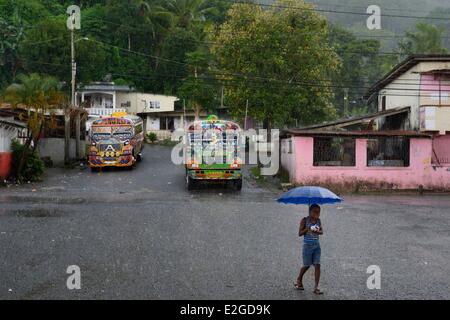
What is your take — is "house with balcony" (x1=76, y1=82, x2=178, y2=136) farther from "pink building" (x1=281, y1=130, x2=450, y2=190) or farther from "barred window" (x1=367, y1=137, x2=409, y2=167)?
"barred window" (x1=367, y1=137, x2=409, y2=167)

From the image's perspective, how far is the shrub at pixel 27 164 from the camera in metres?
29.5

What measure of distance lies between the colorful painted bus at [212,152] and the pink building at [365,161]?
3.45m

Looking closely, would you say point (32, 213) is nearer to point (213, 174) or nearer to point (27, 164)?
point (213, 174)

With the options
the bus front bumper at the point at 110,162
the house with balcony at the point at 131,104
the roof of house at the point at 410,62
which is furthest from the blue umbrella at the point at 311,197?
the house with balcony at the point at 131,104

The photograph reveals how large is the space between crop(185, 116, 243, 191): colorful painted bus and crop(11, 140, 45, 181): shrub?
26.7ft

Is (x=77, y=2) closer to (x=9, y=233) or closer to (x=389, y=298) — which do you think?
(x=9, y=233)

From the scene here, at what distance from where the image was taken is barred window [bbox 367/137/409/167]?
2933 cm

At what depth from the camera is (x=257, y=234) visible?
1582 centimetres

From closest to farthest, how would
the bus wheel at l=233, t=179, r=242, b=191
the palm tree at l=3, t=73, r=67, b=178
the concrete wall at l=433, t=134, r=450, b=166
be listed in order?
the bus wheel at l=233, t=179, r=242, b=191 < the palm tree at l=3, t=73, r=67, b=178 < the concrete wall at l=433, t=134, r=450, b=166

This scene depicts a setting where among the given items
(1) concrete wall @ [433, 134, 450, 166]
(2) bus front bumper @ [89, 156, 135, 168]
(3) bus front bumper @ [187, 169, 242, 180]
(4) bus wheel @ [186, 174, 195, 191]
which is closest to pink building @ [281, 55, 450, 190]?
(1) concrete wall @ [433, 134, 450, 166]

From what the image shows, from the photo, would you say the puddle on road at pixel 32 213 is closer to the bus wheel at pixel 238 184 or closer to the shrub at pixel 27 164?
the bus wheel at pixel 238 184

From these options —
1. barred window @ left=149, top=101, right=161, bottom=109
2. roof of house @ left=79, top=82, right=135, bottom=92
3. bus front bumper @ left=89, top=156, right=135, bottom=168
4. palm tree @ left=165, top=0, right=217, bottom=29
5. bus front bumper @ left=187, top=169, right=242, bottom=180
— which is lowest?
bus front bumper @ left=187, top=169, right=242, bottom=180

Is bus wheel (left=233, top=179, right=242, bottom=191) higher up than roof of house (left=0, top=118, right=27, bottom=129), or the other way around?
roof of house (left=0, top=118, right=27, bottom=129)

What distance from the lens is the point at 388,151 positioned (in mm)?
29641
